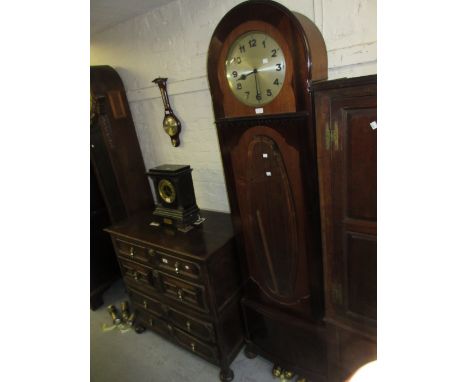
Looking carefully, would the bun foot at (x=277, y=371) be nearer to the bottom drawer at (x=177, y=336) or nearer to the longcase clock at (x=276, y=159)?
the longcase clock at (x=276, y=159)

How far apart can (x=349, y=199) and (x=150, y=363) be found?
6.27 ft

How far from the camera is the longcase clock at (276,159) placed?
1.13 m

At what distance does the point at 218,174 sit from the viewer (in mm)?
2158

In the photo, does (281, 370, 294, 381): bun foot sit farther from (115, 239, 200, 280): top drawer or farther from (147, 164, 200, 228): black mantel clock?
(147, 164, 200, 228): black mantel clock

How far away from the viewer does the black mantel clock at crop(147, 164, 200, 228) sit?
188 cm

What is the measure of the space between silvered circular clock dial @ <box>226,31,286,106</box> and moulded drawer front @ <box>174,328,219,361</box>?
5.24 ft

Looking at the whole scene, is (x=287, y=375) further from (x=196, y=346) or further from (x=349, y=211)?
(x=349, y=211)

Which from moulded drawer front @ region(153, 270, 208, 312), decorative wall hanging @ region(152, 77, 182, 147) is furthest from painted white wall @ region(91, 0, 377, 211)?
moulded drawer front @ region(153, 270, 208, 312)

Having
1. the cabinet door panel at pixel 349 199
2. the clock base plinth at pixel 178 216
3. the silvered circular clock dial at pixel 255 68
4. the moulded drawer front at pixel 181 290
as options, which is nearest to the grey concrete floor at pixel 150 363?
the moulded drawer front at pixel 181 290
